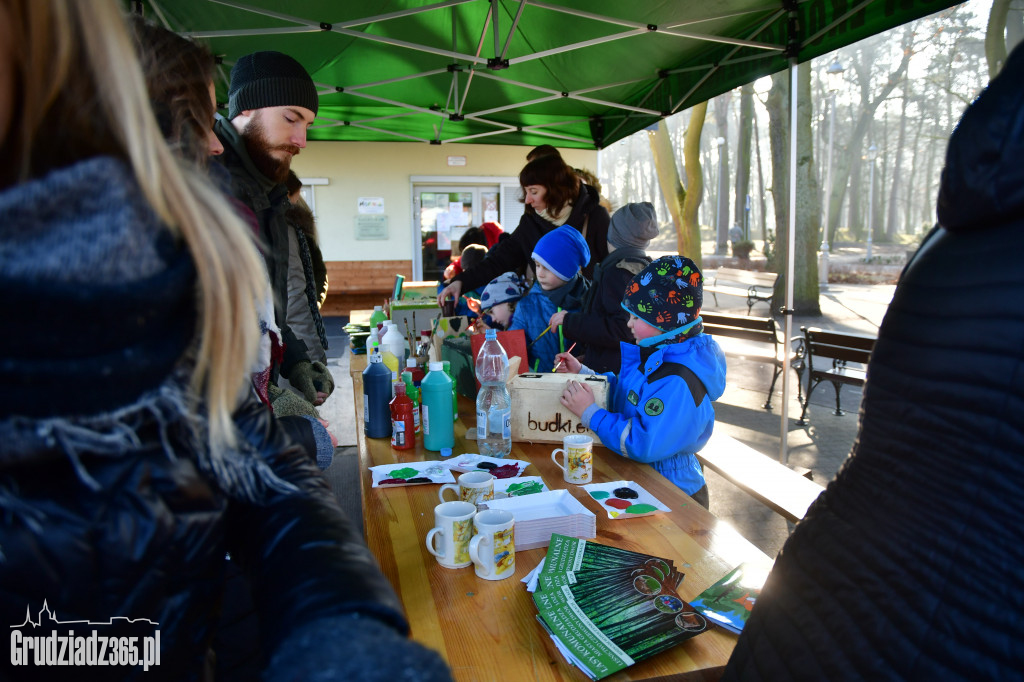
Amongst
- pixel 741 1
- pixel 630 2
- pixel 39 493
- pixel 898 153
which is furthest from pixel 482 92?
pixel 898 153

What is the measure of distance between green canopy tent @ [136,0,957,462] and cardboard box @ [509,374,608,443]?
→ 7.89 feet

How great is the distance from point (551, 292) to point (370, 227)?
28.8 feet

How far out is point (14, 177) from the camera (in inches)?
26.5

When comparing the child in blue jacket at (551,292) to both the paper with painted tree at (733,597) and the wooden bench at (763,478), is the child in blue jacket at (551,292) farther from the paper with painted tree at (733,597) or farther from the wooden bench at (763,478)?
the paper with painted tree at (733,597)

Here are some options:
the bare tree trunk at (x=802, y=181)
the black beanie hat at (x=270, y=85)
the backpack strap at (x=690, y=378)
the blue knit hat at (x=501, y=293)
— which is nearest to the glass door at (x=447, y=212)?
the bare tree trunk at (x=802, y=181)

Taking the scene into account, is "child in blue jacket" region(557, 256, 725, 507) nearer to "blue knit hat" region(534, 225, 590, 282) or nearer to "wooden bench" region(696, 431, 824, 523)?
"wooden bench" region(696, 431, 824, 523)

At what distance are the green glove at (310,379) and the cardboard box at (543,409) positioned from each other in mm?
771

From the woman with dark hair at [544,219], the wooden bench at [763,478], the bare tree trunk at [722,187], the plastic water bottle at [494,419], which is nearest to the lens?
the plastic water bottle at [494,419]

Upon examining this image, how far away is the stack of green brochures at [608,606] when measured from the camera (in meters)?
1.15

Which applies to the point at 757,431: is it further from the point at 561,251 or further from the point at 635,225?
the point at 561,251

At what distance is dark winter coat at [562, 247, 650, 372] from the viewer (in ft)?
10.8

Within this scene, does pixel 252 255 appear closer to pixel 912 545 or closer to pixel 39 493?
pixel 39 493

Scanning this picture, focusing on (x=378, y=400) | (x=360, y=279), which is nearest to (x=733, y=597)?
(x=378, y=400)

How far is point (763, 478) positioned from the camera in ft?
9.48
